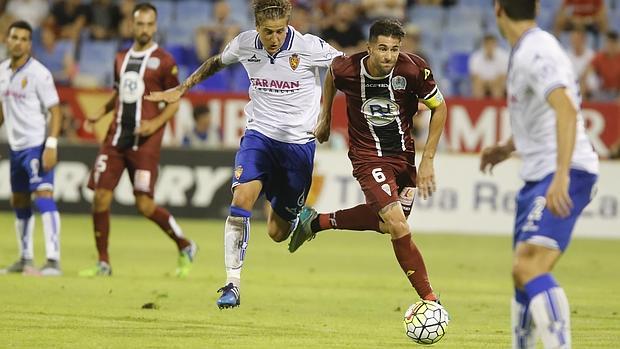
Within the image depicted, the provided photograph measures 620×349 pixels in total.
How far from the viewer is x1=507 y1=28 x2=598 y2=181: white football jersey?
5.95 metres

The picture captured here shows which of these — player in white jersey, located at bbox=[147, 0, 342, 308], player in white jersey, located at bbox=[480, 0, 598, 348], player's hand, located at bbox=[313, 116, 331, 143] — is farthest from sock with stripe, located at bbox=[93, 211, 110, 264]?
player in white jersey, located at bbox=[480, 0, 598, 348]

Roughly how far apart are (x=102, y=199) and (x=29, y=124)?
1.06 m

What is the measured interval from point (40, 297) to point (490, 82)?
11820 mm

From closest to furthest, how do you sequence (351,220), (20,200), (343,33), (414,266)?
(414,266) < (351,220) < (20,200) < (343,33)

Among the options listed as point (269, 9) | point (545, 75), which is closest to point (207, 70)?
point (269, 9)

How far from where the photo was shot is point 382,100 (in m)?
9.15

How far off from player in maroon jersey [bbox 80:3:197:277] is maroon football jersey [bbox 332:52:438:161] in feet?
10.9

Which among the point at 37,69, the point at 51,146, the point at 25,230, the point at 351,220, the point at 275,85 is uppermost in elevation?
the point at 275,85

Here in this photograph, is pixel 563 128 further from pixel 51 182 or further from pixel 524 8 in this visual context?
pixel 51 182

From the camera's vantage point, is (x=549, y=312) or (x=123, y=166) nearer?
(x=549, y=312)

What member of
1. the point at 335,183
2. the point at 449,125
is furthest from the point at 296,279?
the point at 449,125

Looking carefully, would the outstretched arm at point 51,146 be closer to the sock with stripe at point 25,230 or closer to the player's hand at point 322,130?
the sock with stripe at point 25,230

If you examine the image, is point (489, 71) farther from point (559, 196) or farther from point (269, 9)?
point (559, 196)

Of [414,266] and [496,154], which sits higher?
[496,154]
